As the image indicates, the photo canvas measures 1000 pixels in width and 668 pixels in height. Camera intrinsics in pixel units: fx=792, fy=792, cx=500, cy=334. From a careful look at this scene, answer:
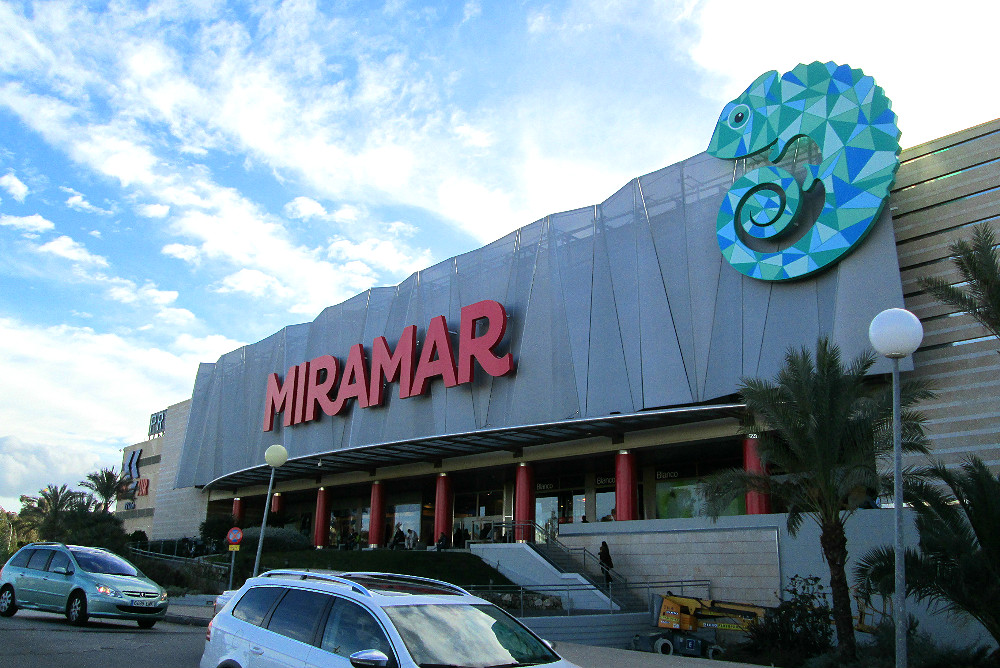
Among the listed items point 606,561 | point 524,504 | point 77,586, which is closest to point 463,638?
point 77,586

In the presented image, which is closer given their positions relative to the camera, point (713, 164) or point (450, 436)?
point (713, 164)

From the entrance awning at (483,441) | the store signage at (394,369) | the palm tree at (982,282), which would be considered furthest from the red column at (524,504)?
the palm tree at (982,282)

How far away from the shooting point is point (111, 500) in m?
68.2

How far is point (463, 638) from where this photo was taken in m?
6.20

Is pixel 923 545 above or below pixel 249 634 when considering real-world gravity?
above

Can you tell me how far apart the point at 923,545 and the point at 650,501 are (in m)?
20.3

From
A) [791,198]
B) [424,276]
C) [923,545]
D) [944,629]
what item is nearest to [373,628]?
[923,545]

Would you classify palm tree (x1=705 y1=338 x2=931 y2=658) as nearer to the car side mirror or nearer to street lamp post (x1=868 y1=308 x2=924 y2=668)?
street lamp post (x1=868 y1=308 x2=924 y2=668)

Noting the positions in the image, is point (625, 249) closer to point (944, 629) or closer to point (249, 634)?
point (944, 629)

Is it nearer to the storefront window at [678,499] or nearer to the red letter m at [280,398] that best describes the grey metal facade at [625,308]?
the red letter m at [280,398]

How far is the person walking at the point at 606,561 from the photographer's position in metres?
25.6

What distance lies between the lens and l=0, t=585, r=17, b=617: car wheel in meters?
16.9

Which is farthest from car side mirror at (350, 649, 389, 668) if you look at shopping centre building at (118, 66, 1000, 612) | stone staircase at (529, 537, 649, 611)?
shopping centre building at (118, 66, 1000, 612)

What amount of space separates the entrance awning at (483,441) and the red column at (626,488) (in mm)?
1013
